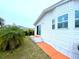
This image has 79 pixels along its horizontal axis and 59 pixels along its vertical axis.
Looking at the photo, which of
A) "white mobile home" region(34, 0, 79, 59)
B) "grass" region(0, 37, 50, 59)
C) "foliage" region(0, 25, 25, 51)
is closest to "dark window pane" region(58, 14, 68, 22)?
"white mobile home" region(34, 0, 79, 59)

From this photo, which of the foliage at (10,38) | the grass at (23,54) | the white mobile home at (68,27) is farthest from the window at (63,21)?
the foliage at (10,38)

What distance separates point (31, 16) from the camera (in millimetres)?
36906

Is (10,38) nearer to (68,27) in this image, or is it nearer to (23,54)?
(23,54)

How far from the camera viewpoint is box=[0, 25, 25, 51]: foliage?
44.9 ft

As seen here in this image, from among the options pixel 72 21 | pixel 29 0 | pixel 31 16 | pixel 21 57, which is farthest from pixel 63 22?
pixel 31 16

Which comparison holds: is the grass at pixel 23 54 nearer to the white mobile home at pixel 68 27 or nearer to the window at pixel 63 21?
the white mobile home at pixel 68 27

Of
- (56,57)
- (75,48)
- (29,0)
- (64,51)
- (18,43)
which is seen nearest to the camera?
(75,48)

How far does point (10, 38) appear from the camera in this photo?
13797 millimetres

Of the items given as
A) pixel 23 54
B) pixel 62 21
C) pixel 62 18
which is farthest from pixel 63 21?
pixel 23 54

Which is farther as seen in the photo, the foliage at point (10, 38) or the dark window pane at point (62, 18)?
the foliage at point (10, 38)

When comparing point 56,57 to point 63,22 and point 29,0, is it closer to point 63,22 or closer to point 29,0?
point 63,22

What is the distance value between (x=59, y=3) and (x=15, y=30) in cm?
631

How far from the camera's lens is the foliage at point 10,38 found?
44.9ft

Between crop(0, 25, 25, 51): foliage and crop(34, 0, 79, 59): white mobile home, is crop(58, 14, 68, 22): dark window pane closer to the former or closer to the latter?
crop(34, 0, 79, 59): white mobile home
